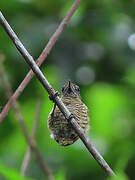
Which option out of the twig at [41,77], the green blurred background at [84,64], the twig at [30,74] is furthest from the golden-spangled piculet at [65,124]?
the green blurred background at [84,64]

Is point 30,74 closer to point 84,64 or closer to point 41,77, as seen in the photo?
point 41,77

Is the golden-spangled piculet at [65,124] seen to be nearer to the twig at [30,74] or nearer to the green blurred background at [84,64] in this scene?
the twig at [30,74]

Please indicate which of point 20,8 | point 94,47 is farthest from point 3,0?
point 94,47

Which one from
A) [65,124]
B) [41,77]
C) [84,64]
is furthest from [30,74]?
[84,64]

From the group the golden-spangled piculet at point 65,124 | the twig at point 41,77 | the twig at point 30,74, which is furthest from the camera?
the golden-spangled piculet at point 65,124

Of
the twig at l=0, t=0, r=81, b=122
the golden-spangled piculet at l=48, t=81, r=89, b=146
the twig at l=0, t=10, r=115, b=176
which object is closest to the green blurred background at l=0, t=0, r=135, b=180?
the golden-spangled piculet at l=48, t=81, r=89, b=146

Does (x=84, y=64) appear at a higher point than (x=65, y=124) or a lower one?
lower

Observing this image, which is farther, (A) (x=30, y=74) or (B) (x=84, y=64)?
(B) (x=84, y=64)

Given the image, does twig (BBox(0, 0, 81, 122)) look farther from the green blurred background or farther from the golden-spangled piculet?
the green blurred background

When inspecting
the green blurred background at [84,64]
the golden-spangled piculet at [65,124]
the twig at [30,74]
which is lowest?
A: the green blurred background at [84,64]
